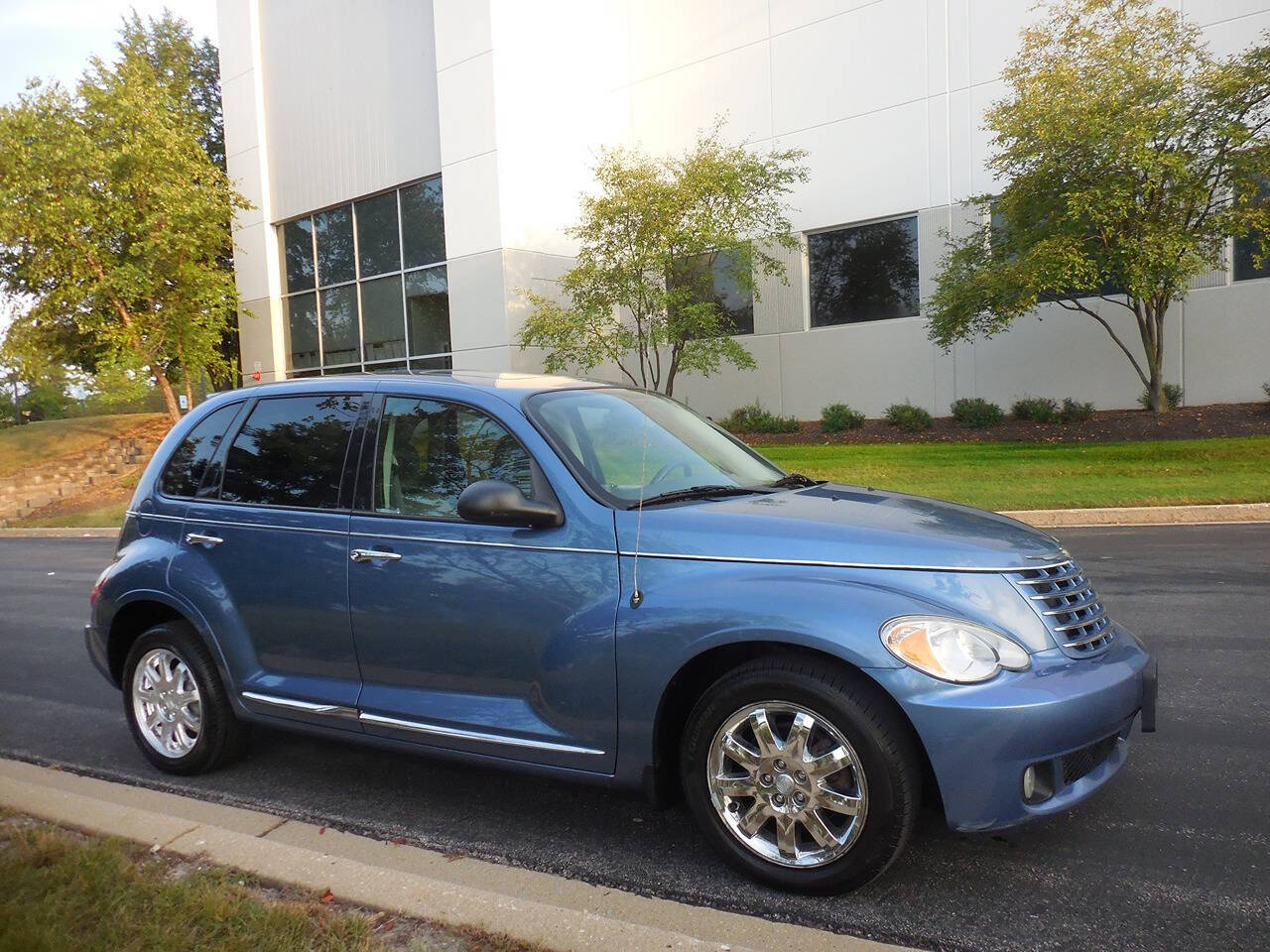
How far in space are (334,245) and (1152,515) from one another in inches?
882

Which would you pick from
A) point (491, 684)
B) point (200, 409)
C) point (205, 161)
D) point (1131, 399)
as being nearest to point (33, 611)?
point (200, 409)

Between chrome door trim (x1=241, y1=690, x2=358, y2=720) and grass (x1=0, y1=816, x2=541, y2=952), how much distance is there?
0.80 metres

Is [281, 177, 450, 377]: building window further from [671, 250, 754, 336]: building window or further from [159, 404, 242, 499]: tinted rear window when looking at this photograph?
[159, 404, 242, 499]: tinted rear window

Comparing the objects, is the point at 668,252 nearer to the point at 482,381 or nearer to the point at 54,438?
the point at 482,381

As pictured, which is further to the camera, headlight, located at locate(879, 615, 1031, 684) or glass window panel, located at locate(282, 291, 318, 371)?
glass window panel, located at locate(282, 291, 318, 371)

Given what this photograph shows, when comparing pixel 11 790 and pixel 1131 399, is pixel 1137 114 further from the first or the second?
pixel 11 790

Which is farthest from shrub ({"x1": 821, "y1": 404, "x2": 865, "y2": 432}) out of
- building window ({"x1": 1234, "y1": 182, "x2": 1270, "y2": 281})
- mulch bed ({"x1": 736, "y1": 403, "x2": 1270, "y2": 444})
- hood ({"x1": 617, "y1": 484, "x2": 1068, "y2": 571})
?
hood ({"x1": 617, "y1": 484, "x2": 1068, "y2": 571})

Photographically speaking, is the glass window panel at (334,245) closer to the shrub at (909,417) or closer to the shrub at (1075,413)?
the shrub at (909,417)

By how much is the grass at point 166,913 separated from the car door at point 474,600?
82 cm

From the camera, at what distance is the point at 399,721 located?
403cm

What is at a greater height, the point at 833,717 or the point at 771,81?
the point at 771,81

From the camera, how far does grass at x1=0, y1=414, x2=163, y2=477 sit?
1060 inches

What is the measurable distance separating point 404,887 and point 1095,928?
2.22m

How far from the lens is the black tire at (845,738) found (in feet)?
10.2
